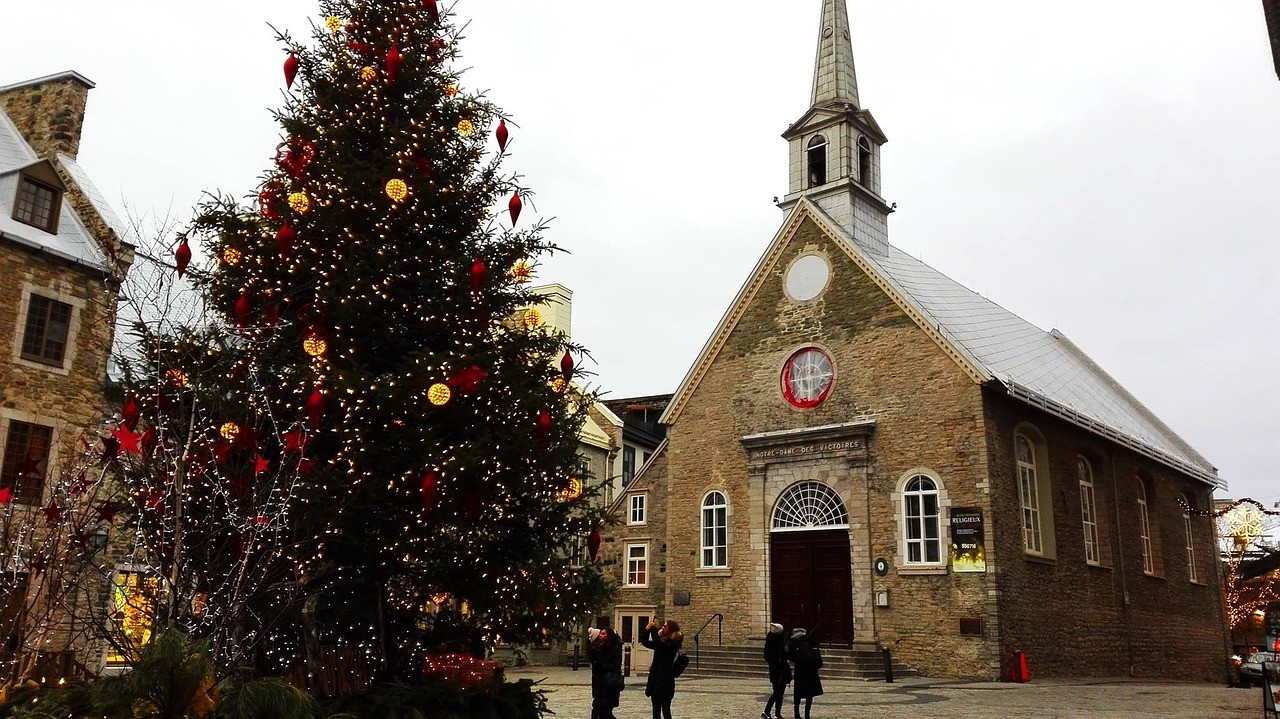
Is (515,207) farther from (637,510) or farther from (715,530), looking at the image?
(637,510)

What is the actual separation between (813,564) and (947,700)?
8284mm

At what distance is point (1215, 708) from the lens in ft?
47.3

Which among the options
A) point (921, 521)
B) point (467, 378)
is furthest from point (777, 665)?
point (921, 521)

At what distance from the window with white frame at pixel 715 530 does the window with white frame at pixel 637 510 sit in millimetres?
3236

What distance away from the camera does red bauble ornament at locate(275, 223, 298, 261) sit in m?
10.3

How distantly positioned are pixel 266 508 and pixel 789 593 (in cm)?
1685

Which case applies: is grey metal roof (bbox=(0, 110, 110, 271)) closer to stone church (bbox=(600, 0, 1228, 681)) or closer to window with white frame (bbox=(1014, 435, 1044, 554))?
stone church (bbox=(600, 0, 1228, 681))

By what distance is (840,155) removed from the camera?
27625mm

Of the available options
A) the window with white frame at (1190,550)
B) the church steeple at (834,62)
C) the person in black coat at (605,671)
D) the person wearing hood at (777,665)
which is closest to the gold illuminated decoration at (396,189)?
the person in black coat at (605,671)

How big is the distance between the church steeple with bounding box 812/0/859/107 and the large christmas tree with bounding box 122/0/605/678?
18861 millimetres

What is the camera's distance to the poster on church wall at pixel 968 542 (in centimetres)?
2131

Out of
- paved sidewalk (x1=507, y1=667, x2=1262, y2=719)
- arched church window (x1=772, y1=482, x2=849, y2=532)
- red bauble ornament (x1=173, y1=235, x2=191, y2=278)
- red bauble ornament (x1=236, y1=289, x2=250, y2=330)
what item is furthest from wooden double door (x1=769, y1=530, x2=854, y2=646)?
red bauble ornament (x1=173, y1=235, x2=191, y2=278)

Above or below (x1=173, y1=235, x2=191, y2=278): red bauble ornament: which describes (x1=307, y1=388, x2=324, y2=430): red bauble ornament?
below

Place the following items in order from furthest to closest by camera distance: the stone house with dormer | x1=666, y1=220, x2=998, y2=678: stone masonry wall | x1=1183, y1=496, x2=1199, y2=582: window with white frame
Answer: x1=1183, y1=496, x2=1199, y2=582: window with white frame → x1=666, y1=220, x2=998, y2=678: stone masonry wall → the stone house with dormer
